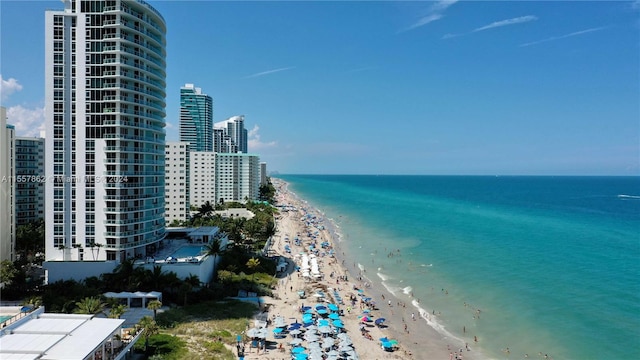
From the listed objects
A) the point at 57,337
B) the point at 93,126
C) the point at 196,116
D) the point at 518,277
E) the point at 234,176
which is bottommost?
the point at 518,277

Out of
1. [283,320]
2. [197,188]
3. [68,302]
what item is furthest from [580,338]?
[197,188]

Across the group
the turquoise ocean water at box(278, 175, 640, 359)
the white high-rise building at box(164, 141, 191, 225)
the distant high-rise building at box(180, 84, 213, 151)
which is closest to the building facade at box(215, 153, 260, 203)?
the distant high-rise building at box(180, 84, 213, 151)

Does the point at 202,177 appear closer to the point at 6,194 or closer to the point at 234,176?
the point at 234,176

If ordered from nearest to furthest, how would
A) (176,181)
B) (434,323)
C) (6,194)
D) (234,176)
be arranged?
(434,323) < (6,194) < (176,181) < (234,176)

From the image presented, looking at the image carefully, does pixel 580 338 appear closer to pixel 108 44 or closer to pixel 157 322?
pixel 157 322

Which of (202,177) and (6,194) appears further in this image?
(202,177)

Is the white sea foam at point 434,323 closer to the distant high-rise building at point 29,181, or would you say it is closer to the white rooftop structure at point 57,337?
the white rooftop structure at point 57,337

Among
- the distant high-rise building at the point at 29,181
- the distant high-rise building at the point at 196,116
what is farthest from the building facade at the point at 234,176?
the distant high-rise building at the point at 29,181

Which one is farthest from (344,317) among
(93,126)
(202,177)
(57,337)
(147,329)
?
(202,177)
